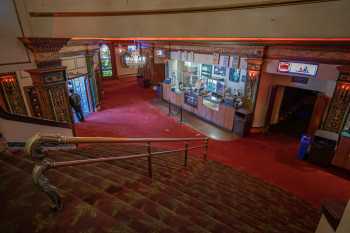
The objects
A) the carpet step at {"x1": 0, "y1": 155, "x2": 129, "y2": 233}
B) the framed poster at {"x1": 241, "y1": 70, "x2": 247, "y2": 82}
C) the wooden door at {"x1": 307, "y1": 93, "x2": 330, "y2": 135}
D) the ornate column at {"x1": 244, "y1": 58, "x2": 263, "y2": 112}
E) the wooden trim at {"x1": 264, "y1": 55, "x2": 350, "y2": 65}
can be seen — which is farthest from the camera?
the framed poster at {"x1": 241, "y1": 70, "x2": 247, "y2": 82}

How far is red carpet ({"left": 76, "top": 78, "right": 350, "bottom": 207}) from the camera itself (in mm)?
5225

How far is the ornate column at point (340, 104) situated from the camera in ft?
17.9

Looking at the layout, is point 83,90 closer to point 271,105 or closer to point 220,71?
point 220,71

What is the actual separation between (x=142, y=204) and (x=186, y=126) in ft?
22.3

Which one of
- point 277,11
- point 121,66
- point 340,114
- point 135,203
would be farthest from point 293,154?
point 121,66

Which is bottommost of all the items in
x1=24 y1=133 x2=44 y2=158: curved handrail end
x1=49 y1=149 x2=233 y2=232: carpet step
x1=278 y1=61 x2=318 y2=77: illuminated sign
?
x1=49 y1=149 x2=233 y2=232: carpet step

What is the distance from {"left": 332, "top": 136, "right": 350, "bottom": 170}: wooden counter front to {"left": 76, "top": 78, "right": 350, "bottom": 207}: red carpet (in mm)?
469

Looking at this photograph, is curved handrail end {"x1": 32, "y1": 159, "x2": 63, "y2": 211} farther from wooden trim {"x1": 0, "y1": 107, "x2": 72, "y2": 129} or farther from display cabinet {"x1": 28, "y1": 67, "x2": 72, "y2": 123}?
display cabinet {"x1": 28, "y1": 67, "x2": 72, "y2": 123}

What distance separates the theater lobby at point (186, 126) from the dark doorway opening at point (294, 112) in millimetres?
94

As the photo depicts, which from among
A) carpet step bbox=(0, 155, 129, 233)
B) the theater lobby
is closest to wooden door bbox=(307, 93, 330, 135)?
the theater lobby

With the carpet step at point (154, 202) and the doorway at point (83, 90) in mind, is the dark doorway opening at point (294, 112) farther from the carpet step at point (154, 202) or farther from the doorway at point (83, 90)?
the doorway at point (83, 90)

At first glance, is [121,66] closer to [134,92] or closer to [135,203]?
[134,92]

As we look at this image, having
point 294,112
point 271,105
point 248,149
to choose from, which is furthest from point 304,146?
point 294,112

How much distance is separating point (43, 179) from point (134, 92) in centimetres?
1285
